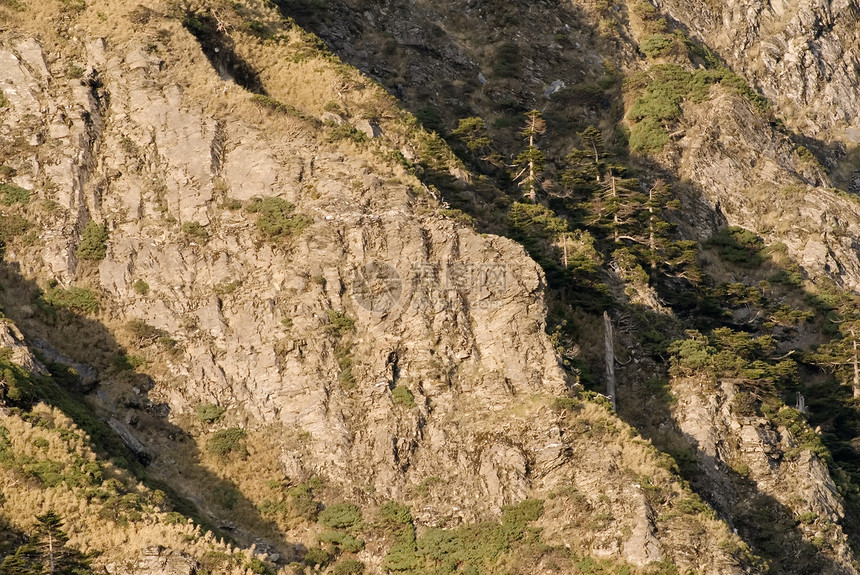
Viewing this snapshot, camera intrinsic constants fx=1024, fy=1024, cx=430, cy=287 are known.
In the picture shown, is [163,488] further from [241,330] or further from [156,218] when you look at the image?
[156,218]

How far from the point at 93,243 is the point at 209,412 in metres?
9.50

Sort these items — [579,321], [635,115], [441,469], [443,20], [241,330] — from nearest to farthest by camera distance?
[441,469]
[241,330]
[579,321]
[635,115]
[443,20]

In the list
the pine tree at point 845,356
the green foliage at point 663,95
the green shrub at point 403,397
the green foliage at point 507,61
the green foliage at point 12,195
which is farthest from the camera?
the green foliage at point 507,61

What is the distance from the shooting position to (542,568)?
35.8 m

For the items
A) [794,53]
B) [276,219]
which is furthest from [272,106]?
[794,53]

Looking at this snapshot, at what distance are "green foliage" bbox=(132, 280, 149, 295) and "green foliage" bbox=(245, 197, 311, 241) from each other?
5273mm

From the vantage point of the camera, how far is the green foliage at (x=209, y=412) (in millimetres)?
39125

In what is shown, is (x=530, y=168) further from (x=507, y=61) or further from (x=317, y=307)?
(x=317, y=307)

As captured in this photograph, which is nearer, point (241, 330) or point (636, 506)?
point (636, 506)

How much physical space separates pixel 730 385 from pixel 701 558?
41.7 feet

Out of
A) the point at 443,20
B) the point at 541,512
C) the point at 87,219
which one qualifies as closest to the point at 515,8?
the point at 443,20

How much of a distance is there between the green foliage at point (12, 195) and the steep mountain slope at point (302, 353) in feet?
0.62

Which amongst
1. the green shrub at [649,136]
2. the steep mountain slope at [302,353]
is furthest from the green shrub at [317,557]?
the green shrub at [649,136]

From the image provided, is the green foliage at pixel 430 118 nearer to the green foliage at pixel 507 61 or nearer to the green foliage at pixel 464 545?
the green foliage at pixel 507 61
